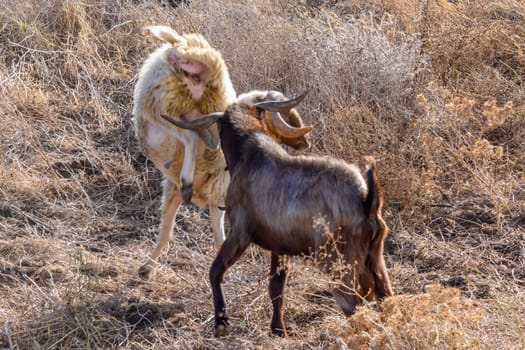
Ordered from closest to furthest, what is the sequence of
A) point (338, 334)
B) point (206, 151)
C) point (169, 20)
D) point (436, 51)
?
point (338, 334), point (206, 151), point (436, 51), point (169, 20)

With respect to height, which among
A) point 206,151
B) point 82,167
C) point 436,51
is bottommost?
point 82,167

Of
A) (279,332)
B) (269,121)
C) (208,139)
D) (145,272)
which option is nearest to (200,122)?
(208,139)

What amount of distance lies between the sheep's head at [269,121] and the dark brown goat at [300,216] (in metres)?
0.22

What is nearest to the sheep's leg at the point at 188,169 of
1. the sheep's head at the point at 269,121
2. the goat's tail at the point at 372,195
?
the sheep's head at the point at 269,121

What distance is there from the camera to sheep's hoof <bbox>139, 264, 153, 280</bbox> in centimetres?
688

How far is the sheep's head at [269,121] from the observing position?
623cm

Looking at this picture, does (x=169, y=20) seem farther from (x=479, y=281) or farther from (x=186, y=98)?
(x=479, y=281)

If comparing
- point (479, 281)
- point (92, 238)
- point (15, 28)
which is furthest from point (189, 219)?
point (15, 28)

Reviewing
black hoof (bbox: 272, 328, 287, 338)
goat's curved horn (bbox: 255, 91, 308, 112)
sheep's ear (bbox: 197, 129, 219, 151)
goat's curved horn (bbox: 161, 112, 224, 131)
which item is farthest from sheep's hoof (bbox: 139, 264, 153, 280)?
goat's curved horn (bbox: 255, 91, 308, 112)

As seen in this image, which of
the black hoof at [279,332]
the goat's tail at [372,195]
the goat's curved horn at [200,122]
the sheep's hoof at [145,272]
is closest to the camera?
the goat's tail at [372,195]

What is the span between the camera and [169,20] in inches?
395

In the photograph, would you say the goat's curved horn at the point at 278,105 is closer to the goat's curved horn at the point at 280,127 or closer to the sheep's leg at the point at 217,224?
the goat's curved horn at the point at 280,127

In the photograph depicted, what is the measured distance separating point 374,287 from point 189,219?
283 centimetres

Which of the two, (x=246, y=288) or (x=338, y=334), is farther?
(x=246, y=288)
